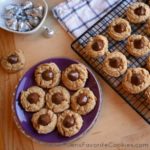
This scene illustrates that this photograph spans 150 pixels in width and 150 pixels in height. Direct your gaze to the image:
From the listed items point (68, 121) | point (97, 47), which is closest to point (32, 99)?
point (68, 121)

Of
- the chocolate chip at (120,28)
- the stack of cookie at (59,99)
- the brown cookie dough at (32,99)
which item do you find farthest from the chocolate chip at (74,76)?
the chocolate chip at (120,28)

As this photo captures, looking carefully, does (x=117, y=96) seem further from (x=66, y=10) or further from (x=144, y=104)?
(x=66, y=10)

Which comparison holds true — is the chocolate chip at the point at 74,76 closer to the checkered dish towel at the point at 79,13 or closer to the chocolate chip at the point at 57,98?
the chocolate chip at the point at 57,98

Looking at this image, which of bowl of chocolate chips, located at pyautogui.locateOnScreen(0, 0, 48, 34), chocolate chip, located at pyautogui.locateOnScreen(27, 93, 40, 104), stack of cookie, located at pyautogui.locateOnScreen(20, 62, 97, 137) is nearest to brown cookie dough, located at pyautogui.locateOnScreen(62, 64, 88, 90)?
stack of cookie, located at pyautogui.locateOnScreen(20, 62, 97, 137)

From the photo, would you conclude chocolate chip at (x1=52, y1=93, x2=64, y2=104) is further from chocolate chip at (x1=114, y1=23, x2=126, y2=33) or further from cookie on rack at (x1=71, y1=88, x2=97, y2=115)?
chocolate chip at (x1=114, y1=23, x2=126, y2=33)

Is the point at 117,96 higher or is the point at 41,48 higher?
the point at 41,48

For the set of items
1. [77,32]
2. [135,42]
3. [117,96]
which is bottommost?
[117,96]

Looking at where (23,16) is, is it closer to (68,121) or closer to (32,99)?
(32,99)

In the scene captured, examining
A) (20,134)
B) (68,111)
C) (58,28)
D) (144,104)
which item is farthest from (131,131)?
(58,28)
